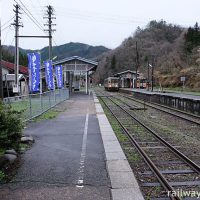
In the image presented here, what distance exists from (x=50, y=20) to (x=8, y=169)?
125ft

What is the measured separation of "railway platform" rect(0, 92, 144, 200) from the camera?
18.4 feet

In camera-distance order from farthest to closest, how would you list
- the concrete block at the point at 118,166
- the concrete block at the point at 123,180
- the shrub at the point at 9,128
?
the shrub at the point at 9,128 → the concrete block at the point at 118,166 → the concrete block at the point at 123,180

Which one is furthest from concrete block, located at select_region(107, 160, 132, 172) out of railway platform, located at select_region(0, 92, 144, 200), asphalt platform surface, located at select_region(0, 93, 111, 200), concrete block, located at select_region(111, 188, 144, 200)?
concrete block, located at select_region(111, 188, 144, 200)

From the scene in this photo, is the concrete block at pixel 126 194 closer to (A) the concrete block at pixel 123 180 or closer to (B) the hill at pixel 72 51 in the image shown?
(A) the concrete block at pixel 123 180

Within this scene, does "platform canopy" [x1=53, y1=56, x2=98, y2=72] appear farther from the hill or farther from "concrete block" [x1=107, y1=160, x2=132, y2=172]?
"concrete block" [x1=107, y1=160, x2=132, y2=172]

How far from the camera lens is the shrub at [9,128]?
777 centimetres

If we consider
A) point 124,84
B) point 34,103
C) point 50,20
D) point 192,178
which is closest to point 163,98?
point 34,103

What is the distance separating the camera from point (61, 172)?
275 inches

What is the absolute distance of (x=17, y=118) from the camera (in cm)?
877

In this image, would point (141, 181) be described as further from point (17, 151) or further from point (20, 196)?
point (17, 151)

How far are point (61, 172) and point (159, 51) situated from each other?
118082 mm

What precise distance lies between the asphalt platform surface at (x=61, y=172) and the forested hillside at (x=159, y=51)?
72.9 meters

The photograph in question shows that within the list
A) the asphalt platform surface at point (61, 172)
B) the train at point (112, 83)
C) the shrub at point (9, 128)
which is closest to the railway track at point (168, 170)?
the asphalt platform surface at point (61, 172)

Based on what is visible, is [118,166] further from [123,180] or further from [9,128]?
[9,128]
